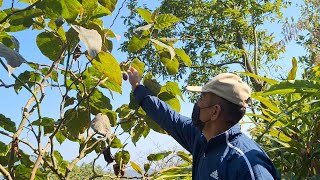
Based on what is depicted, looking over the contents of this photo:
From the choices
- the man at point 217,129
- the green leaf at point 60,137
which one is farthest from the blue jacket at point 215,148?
the green leaf at point 60,137

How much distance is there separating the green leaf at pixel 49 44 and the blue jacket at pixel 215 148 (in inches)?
15.5

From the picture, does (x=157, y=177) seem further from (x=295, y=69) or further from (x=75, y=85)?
(x=295, y=69)

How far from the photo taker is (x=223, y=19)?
9.74 metres

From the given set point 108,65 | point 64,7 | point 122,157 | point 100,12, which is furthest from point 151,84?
point 64,7

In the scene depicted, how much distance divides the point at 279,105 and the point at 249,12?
25.8 feet

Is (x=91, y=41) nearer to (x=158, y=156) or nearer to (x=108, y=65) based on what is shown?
(x=108, y=65)

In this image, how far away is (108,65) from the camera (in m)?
1.23

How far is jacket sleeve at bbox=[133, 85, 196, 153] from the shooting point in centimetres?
164

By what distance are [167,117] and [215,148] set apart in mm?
315

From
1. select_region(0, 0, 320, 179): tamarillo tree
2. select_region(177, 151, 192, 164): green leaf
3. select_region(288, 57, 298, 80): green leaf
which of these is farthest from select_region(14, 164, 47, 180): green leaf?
select_region(288, 57, 298, 80): green leaf

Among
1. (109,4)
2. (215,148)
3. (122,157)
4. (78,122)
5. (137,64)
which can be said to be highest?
(109,4)

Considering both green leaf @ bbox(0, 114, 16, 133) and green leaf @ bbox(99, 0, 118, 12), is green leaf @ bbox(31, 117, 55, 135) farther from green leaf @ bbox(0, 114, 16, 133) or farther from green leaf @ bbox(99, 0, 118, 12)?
green leaf @ bbox(99, 0, 118, 12)

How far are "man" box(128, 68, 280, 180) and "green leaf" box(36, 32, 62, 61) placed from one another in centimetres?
34

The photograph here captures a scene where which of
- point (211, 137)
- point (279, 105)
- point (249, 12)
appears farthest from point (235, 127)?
point (249, 12)
